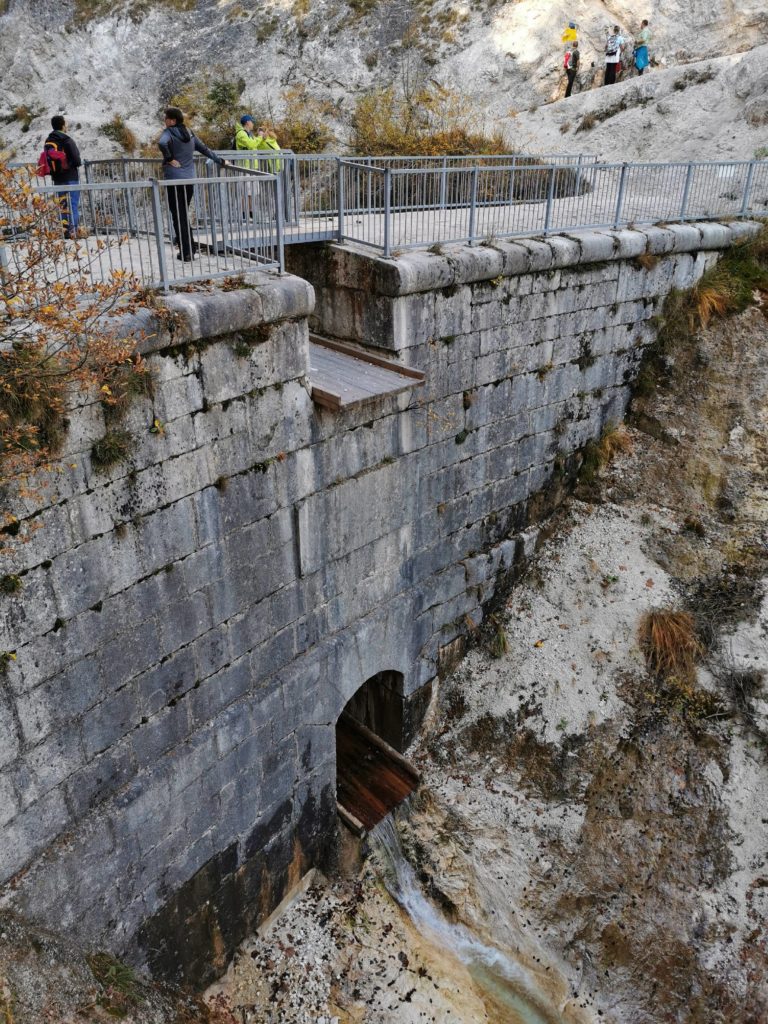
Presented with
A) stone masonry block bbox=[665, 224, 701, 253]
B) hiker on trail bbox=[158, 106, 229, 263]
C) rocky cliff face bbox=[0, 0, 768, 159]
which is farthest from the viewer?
rocky cliff face bbox=[0, 0, 768, 159]

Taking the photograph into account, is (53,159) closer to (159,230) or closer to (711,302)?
(159,230)

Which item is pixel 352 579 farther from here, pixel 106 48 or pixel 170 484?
pixel 106 48

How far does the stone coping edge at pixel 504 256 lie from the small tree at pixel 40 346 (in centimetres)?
329

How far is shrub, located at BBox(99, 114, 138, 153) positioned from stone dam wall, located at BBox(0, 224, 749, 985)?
46.1ft

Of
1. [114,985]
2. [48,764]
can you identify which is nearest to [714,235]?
[48,764]

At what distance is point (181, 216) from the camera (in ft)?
20.1

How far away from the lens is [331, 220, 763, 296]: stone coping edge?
766 centimetres

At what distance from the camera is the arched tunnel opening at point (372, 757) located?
29.2ft

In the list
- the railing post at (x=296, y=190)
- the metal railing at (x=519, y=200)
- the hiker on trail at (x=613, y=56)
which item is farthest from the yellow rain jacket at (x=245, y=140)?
the hiker on trail at (x=613, y=56)

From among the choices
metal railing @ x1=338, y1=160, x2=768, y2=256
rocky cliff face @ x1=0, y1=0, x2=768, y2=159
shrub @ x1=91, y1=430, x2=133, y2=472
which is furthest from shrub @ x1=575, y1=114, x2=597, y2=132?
shrub @ x1=91, y1=430, x2=133, y2=472

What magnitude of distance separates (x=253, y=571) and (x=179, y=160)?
153 inches

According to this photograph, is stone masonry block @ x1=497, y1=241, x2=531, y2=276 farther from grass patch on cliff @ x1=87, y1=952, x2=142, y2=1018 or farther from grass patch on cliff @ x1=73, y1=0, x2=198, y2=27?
grass patch on cliff @ x1=73, y1=0, x2=198, y2=27

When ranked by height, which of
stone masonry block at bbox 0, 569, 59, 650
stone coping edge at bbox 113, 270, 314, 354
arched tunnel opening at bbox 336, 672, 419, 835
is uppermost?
stone coping edge at bbox 113, 270, 314, 354

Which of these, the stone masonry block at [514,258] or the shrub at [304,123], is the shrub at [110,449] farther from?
the shrub at [304,123]
